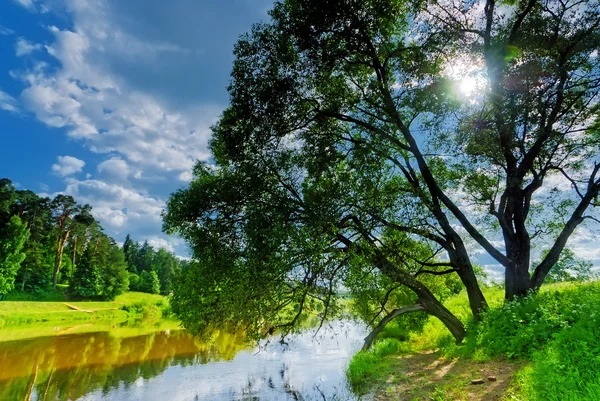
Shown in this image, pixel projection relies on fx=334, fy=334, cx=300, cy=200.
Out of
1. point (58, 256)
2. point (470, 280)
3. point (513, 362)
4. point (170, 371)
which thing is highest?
point (58, 256)

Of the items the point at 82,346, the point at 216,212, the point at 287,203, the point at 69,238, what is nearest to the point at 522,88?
the point at 287,203

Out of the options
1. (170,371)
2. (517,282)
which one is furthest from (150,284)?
(517,282)

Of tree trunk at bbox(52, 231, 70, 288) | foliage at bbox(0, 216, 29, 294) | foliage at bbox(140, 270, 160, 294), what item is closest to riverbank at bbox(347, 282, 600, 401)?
foliage at bbox(0, 216, 29, 294)

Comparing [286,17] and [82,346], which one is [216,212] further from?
[82,346]

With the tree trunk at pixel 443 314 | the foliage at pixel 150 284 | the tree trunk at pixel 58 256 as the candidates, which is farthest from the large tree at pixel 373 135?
the foliage at pixel 150 284

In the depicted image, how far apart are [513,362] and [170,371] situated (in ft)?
66.4

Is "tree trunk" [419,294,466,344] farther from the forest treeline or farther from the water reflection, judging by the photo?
the forest treeline

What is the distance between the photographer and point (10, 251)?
2267 inches

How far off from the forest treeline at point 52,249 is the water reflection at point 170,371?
36.2 meters

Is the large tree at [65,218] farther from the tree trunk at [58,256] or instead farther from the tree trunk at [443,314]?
the tree trunk at [443,314]

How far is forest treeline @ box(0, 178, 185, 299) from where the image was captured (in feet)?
194

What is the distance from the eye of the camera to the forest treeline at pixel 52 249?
59.2m

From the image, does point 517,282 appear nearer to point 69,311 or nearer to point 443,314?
point 443,314

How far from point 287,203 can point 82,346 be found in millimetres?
30288
